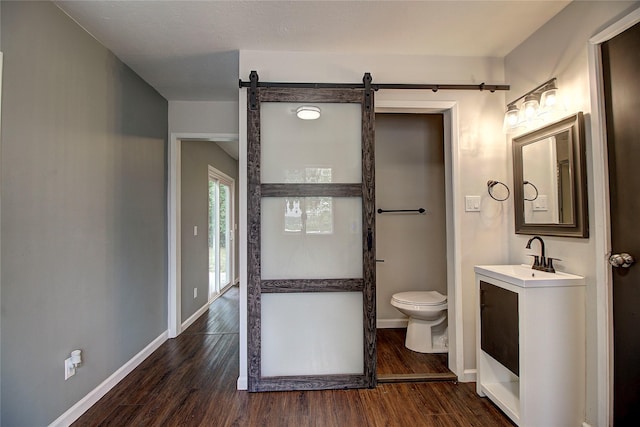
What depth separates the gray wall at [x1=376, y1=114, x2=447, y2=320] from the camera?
10.7 ft

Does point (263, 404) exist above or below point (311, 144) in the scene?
below

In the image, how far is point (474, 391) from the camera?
6.86 feet

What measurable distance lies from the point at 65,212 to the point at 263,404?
1.69 m

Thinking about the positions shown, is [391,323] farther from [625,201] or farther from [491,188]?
[625,201]

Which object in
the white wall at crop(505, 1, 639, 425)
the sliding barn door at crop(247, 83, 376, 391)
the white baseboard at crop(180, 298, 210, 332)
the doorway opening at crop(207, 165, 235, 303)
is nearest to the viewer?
the white wall at crop(505, 1, 639, 425)

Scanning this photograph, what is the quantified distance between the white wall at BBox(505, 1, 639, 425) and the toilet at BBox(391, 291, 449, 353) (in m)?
1.00

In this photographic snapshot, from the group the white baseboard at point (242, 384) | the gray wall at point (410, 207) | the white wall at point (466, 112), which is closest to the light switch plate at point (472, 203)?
the white wall at point (466, 112)

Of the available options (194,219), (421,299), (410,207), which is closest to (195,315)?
(194,219)

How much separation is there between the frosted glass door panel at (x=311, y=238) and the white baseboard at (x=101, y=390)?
4.33 feet

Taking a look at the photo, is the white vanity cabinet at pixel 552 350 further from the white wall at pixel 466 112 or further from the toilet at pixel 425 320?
the toilet at pixel 425 320

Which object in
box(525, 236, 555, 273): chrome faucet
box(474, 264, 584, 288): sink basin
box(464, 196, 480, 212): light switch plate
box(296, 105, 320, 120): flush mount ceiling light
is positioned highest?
box(296, 105, 320, 120): flush mount ceiling light

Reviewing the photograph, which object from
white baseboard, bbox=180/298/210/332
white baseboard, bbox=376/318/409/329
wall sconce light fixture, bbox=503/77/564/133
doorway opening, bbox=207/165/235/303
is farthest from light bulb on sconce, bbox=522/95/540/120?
doorway opening, bbox=207/165/235/303

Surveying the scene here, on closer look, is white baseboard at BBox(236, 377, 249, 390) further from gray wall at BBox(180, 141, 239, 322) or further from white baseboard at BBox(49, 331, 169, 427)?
gray wall at BBox(180, 141, 239, 322)

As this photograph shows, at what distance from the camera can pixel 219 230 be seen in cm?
525
